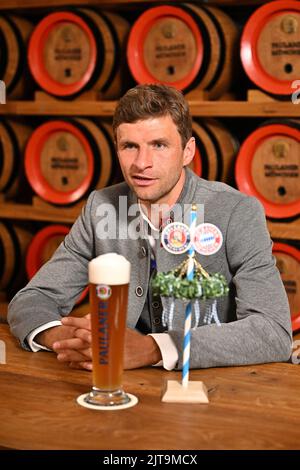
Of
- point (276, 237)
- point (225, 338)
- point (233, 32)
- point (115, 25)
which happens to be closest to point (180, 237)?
point (225, 338)

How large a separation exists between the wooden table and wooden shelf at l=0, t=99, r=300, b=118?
1.88m

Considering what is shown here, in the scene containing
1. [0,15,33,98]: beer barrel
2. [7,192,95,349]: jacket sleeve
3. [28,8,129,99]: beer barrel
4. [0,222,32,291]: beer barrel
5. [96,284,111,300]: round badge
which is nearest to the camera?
[96,284,111,300]: round badge

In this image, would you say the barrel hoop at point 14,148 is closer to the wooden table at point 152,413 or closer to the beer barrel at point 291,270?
the beer barrel at point 291,270

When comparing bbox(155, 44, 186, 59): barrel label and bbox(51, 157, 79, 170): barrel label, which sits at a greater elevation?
bbox(155, 44, 186, 59): barrel label

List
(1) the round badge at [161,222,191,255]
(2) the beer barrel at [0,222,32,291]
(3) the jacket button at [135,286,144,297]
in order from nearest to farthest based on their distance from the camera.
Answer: (1) the round badge at [161,222,191,255] < (3) the jacket button at [135,286,144,297] < (2) the beer barrel at [0,222,32,291]

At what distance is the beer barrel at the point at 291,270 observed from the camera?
140 inches

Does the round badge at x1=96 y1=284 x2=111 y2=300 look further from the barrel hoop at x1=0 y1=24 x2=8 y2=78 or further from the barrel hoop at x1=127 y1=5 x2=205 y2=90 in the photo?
the barrel hoop at x1=0 y1=24 x2=8 y2=78

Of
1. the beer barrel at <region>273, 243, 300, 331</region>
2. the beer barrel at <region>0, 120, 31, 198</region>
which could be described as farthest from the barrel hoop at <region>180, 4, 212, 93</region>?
the beer barrel at <region>0, 120, 31, 198</region>

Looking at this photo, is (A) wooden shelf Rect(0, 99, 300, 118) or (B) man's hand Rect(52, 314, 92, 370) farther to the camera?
(A) wooden shelf Rect(0, 99, 300, 118)

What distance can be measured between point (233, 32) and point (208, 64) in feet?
0.70

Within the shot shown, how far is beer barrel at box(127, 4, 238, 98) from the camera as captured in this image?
3586mm

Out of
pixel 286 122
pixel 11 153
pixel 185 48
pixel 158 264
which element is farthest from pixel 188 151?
pixel 11 153

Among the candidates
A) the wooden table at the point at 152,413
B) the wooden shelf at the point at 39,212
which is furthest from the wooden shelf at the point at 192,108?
the wooden table at the point at 152,413

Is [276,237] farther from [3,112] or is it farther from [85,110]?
[3,112]
